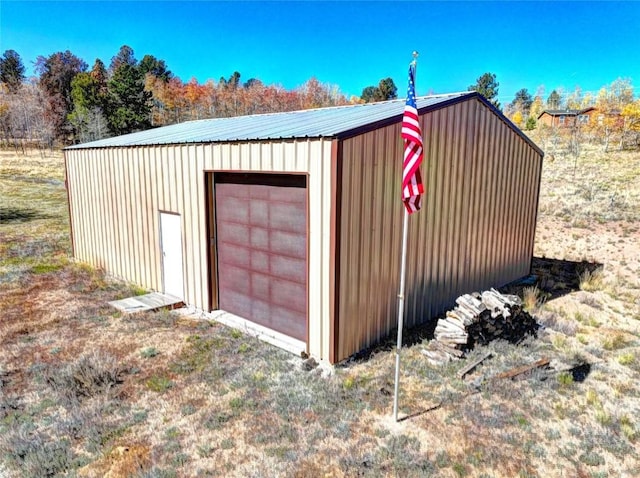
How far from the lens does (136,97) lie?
153 ft

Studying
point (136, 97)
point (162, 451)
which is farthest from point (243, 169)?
point (136, 97)

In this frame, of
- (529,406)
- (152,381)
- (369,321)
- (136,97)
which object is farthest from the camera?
(136,97)

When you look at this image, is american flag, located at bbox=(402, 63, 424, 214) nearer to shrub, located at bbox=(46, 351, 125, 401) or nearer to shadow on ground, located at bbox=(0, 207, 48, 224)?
shrub, located at bbox=(46, 351, 125, 401)

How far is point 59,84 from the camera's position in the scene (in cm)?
5706

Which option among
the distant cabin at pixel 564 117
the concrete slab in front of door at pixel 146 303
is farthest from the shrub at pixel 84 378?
the distant cabin at pixel 564 117

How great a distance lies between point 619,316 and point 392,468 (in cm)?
740

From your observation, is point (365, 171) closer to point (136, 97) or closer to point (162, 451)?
point (162, 451)

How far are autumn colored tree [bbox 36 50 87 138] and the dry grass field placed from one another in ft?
173

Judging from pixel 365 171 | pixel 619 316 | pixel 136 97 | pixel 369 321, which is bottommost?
pixel 619 316

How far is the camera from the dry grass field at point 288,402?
4.48 m

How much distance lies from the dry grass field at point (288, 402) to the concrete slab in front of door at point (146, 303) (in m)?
0.34

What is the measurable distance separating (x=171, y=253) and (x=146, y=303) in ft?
4.08

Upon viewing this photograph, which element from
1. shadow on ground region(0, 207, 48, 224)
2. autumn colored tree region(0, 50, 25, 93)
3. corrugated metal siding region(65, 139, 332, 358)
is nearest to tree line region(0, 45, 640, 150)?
autumn colored tree region(0, 50, 25, 93)

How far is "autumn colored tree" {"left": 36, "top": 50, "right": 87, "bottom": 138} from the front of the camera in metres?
52.9
